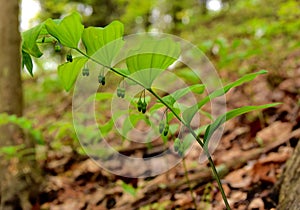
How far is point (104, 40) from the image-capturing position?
0.79m

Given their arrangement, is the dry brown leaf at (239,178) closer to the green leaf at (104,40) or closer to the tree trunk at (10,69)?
the green leaf at (104,40)

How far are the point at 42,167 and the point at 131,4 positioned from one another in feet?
14.6

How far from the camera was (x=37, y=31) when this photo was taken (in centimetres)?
76

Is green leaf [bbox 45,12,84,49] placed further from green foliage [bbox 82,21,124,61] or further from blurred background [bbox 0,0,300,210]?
blurred background [bbox 0,0,300,210]

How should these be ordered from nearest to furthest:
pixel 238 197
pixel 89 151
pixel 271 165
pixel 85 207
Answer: pixel 238 197
pixel 271 165
pixel 85 207
pixel 89 151

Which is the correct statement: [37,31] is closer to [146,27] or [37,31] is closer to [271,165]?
[271,165]

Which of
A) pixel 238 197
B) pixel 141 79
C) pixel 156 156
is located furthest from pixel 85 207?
pixel 141 79

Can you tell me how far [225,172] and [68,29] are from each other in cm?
123

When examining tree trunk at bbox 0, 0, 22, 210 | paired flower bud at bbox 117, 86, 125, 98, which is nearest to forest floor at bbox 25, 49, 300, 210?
tree trunk at bbox 0, 0, 22, 210

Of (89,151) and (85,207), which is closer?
(85,207)

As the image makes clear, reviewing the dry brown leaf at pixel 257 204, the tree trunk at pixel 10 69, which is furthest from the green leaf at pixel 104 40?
the tree trunk at pixel 10 69

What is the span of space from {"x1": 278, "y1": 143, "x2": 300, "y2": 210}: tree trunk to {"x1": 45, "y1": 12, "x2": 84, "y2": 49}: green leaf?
2.78 feet

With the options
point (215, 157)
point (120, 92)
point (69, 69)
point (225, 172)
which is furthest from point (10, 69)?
point (120, 92)

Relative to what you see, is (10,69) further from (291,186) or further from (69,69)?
(291,186)
